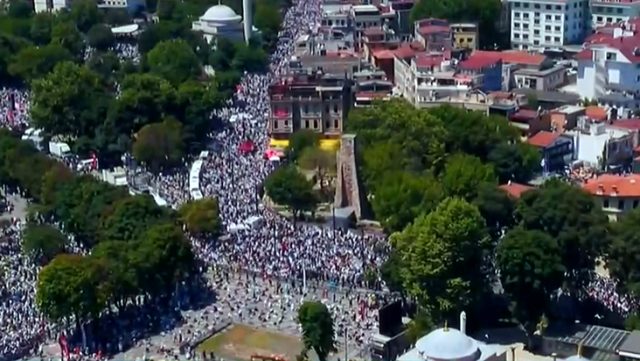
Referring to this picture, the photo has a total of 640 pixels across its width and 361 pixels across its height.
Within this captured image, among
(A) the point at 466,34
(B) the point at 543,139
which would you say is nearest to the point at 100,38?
(A) the point at 466,34

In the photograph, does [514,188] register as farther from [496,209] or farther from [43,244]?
[43,244]

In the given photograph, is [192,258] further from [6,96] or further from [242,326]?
[6,96]

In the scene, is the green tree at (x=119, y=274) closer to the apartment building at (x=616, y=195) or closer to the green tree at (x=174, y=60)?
the apartment building at (x=616, y=195)

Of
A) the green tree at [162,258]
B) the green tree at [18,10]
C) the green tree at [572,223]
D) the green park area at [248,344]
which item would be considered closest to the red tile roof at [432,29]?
the green tree at [18,10]

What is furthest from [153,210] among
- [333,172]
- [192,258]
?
[333,172]

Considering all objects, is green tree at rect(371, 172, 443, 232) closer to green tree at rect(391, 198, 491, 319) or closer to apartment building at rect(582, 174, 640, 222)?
green tree at rect(391, 198, 491, 319)
